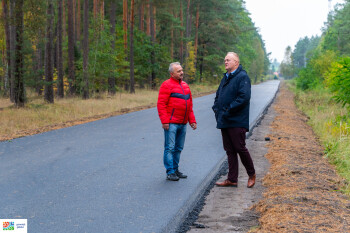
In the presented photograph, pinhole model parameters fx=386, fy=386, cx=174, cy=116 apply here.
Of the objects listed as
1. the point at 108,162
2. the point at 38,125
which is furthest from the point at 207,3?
the point at 108,162

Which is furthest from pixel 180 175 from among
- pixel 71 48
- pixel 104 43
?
pixel 71 48

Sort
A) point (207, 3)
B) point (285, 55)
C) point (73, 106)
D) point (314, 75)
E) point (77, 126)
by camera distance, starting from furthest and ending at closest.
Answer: point (285, 55) → point (207, 3) → point (314, 75) → point (73, 106) → point (77, 126)

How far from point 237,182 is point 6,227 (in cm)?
356

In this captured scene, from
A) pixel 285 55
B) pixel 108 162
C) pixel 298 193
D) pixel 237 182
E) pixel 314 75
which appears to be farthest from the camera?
pixel 285 55

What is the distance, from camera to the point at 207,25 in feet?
164

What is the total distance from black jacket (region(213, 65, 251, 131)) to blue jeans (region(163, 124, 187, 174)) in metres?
0.85

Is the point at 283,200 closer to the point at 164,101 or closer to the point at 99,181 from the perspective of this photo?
the point at 164,101

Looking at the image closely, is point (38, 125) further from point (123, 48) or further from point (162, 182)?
point (123, 48)

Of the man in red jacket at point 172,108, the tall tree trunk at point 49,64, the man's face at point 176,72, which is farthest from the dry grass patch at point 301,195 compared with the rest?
the tall tree trunk at point 49,64

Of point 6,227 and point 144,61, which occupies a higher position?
point 144,61

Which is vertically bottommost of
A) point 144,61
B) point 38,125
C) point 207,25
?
point 38,125

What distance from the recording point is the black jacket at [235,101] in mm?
5875

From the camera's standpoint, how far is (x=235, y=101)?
5883 mm

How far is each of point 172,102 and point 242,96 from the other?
125cm
